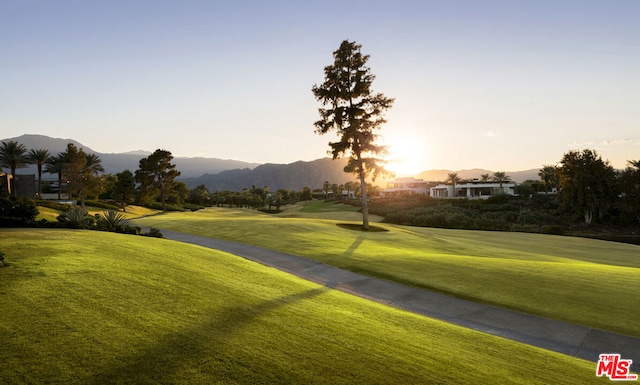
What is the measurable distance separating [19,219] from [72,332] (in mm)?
15246

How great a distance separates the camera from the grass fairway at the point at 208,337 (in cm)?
469

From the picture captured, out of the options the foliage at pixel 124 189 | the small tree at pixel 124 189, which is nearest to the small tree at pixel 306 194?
the small tree at pixel 124 189

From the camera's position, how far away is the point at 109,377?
14.3 feet

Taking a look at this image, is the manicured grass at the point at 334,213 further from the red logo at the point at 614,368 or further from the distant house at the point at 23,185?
the red logo at the point at 614,368

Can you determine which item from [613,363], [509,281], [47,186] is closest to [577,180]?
[509,281]

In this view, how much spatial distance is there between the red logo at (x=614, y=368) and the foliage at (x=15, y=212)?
858 inches

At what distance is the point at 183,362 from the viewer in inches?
190

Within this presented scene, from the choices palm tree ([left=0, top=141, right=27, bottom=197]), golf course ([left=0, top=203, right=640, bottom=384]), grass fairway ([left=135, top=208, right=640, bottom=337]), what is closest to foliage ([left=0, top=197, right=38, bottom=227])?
golf course ([left=0, top=203, right=640, bottom=384])

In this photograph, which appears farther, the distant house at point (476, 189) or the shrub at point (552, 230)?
the distant house at point (476, 189)

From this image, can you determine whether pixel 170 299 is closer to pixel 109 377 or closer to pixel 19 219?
pixel 109 377

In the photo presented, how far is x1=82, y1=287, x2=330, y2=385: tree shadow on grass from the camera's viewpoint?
444 cm

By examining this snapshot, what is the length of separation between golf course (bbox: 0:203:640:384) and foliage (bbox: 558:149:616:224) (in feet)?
172

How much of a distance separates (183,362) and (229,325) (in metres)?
1.51

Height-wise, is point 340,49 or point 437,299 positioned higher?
point 340,49
